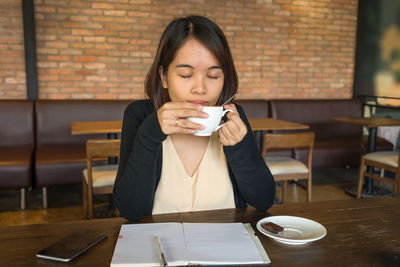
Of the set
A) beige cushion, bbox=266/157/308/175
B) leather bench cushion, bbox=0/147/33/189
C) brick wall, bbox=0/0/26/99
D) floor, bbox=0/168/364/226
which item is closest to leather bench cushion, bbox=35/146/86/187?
leather bench cushion, bbox=0/147/33/189

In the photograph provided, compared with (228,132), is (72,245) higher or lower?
lower

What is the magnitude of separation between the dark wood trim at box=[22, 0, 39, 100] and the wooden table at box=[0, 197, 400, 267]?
3.55 metres

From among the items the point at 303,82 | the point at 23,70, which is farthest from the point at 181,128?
the point at 303,82

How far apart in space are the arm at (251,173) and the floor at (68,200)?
218 cm

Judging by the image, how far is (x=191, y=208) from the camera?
46.1 inches

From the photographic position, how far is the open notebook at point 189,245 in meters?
0.73

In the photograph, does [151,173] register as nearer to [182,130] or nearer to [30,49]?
[182,130]

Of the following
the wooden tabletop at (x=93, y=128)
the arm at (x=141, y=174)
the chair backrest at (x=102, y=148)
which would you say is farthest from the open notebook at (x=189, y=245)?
the wooden tabletop at (x=93, y=128)

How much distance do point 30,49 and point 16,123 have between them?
2.83 ft

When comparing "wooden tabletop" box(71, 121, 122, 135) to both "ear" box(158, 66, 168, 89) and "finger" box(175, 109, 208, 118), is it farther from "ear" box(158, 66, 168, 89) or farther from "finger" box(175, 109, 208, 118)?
"finger" box(175, 109, 208, 118)

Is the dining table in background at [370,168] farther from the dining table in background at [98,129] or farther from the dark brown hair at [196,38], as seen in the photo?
the dark brown hair at [196,38]

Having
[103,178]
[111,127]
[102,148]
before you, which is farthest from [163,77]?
[111,127]

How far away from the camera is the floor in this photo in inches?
120

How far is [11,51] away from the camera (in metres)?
4.02
